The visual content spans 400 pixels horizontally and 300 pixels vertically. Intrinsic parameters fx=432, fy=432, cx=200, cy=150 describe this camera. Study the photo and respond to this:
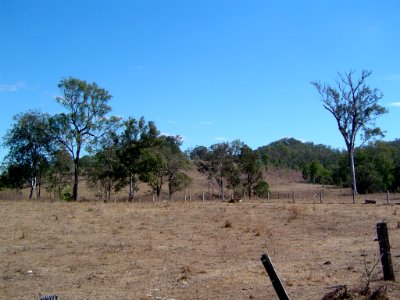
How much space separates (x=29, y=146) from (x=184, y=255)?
2105 inches

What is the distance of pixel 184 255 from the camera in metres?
14.9

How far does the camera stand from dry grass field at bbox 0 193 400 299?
403 inches

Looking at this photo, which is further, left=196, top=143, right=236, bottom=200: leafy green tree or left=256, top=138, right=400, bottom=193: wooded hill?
left=196, top=143, right=236, bottom=200: leafy green tree

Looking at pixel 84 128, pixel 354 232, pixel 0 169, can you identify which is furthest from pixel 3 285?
pixel 0 169

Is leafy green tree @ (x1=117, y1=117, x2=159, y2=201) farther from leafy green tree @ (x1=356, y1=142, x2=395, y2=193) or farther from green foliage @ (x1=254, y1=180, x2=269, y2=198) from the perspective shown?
leafy green tree @ (x1=356, y1=142, x2=395, y2=193)

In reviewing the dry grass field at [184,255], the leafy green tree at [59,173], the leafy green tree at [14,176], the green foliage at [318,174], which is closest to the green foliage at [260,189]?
the leafy green tree at [59,173]

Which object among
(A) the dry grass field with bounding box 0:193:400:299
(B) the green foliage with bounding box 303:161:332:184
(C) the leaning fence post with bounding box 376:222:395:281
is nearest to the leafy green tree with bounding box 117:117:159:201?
(A) the dry grass field with bounding box 0:193:400:299

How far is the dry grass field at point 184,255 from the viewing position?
403 inches

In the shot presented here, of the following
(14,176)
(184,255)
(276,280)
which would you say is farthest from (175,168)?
(276,280)

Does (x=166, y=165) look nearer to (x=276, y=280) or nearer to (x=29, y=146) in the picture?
(x=29, y=146)

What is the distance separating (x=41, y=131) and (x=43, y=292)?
52013mm

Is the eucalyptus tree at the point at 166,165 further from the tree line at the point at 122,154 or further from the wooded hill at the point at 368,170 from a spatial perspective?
the wooded hill at the point at 368,170

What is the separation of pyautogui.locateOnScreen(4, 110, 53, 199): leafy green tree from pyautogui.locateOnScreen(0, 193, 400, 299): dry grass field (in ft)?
118

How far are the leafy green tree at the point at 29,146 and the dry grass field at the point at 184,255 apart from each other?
118 feet
